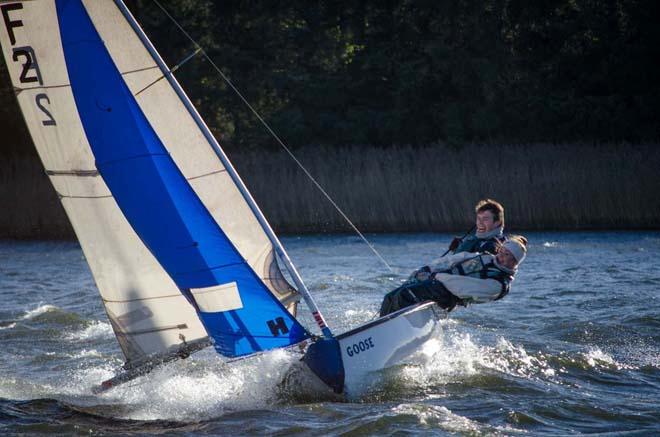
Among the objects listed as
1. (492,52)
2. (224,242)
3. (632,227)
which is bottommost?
(632,227)

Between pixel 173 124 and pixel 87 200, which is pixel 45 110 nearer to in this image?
pixel 87 200

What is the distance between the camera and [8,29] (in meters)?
6.51

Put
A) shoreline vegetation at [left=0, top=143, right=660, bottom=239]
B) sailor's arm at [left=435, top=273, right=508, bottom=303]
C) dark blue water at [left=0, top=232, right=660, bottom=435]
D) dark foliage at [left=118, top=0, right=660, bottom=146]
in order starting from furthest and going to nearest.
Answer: dark foliage at [left=118, top=0, right=660, bottom=146]
shoreline vegetation at [left=0, top=143, right=660, bottom=239]
sailor's arm at [left=435, top=273, right=508, bottom=303]
dark blue water at [left=0, top=232, right=660, bottom=435]

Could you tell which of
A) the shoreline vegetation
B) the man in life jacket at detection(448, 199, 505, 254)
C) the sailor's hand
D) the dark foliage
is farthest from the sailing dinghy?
the dark foliage

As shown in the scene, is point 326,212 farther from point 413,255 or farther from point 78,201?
point 78,201

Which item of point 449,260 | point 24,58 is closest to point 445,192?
point 449,260

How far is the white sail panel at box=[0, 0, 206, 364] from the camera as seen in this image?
653 centimetres

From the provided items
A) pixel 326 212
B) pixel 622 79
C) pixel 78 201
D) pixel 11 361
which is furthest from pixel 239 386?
pixel 622 79

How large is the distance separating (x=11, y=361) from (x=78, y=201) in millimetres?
2043

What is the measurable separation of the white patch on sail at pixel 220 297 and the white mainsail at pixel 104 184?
0.70 feet

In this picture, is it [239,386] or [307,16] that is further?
[307,16]

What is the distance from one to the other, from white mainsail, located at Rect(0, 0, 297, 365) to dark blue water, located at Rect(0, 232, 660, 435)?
530mm

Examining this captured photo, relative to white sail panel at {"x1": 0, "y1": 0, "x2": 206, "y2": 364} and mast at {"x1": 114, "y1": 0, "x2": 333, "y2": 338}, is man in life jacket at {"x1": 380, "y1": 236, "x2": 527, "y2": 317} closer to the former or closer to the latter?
mast at {"x1": 114, "y1": 0, "x2": 333, "y2": 338}

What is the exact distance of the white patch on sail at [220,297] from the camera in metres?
6.47
